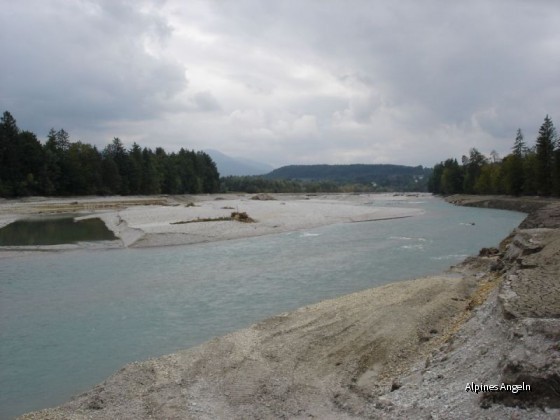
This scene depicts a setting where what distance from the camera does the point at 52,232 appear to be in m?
44.0

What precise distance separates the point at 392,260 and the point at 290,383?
1903 centimetres

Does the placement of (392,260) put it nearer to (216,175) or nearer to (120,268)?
(120,268)

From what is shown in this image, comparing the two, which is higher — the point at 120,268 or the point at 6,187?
the point at 6,187

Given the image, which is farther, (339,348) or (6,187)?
(6,187)

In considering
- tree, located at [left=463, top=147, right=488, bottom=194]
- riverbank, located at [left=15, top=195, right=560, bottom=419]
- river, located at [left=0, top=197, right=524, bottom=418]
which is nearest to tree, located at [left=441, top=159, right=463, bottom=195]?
tree, located at [left=463, top=147, right=488, bottom=194]

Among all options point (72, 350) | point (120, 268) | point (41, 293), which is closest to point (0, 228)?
point (120, 268)

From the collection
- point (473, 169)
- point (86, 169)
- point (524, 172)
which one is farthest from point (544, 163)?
point (86, 169)

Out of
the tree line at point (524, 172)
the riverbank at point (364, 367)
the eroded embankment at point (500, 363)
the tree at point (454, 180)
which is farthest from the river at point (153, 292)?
the tree at point (454, 180)

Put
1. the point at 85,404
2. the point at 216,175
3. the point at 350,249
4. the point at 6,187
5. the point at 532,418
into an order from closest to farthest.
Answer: the point at 532,418 < the point at 85,404 < the point at 350,249 < the point at 6,187 < the point at 216,175

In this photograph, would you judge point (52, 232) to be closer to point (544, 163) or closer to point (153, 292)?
point (153, 292)

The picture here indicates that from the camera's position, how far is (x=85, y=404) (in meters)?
9.66

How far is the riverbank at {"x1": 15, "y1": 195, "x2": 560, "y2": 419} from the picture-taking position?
7.65m

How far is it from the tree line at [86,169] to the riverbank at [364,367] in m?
83.1

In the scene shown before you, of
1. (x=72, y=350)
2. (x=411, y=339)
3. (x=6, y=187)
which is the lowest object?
(x=72, y=350)
